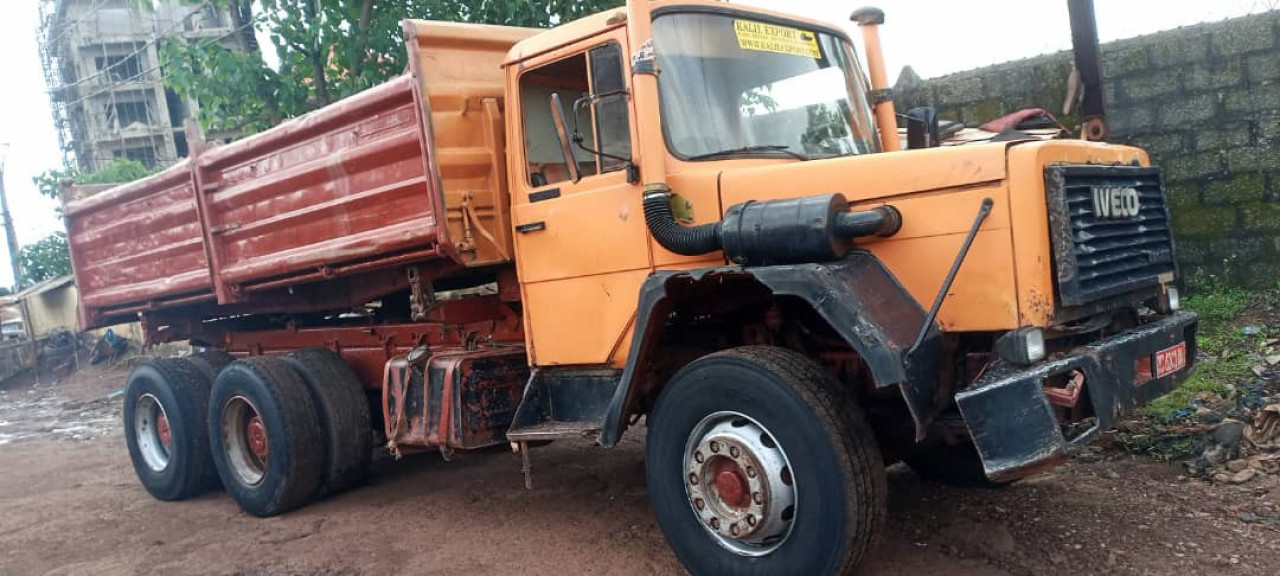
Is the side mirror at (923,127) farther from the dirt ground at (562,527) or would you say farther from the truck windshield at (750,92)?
the dirt ground at (562,527)

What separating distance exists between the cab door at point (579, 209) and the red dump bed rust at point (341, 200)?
0.28m

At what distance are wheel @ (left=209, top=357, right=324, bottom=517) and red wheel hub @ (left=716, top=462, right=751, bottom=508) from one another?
302cm

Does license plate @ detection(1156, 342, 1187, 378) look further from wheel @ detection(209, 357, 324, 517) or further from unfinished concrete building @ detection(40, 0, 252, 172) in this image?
unfinished concrete building @ detection(40, 0, 252, 172)

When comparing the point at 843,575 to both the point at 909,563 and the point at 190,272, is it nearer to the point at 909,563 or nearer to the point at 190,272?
the point at 909,563

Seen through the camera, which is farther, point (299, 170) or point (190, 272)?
point (190, 272)

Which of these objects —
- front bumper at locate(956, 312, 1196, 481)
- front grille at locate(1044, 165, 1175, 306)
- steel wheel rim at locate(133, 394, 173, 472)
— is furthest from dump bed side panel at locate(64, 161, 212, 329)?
front grille at locate(1044, 165, 1175, 306)

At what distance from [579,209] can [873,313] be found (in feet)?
5.14

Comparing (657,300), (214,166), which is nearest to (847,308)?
(657,300)

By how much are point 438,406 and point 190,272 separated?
2.50 meters

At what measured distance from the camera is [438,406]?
5.19m

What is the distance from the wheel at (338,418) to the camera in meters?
5.91

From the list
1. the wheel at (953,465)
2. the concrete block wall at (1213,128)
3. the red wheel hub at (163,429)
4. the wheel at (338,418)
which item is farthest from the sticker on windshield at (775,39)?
the red wheel hub at (163,429)

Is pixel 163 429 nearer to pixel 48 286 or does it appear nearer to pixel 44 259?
pixel 48 286

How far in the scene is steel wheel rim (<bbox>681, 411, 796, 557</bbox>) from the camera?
3652 mm
